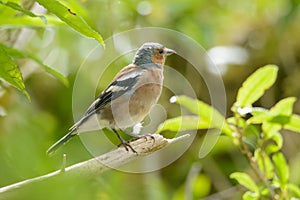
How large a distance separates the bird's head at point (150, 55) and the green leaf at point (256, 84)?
15.4 inches

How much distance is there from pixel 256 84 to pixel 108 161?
2.19 ft

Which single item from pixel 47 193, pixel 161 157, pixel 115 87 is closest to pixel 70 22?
pixel 115 87

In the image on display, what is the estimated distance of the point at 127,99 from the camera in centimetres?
128

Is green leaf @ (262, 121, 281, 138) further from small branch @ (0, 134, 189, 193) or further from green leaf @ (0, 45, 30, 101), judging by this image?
green leaf @ (0, 45, 30, 101)

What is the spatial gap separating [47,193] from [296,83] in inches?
91.6

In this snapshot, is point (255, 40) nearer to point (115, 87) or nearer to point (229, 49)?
point (229, 49)

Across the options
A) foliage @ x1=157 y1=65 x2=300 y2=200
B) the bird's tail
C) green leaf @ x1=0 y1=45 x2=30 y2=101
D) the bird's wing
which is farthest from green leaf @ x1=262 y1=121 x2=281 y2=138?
green leaf @ x1=0 y1=45 x2=30 y2=101

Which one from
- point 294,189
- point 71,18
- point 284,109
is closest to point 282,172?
point 294,189

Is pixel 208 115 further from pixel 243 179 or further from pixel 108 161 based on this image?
pixel 108 161

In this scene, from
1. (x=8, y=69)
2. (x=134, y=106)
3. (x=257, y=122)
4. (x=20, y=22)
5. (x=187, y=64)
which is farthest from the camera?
(x=187, y=64)

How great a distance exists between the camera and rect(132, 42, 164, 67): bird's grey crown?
1320 millimetres

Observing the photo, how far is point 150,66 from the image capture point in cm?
129

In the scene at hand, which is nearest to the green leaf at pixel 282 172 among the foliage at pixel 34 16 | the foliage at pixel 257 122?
the foliage at pixel 257 122

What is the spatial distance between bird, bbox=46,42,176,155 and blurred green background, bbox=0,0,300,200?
1.44ft
